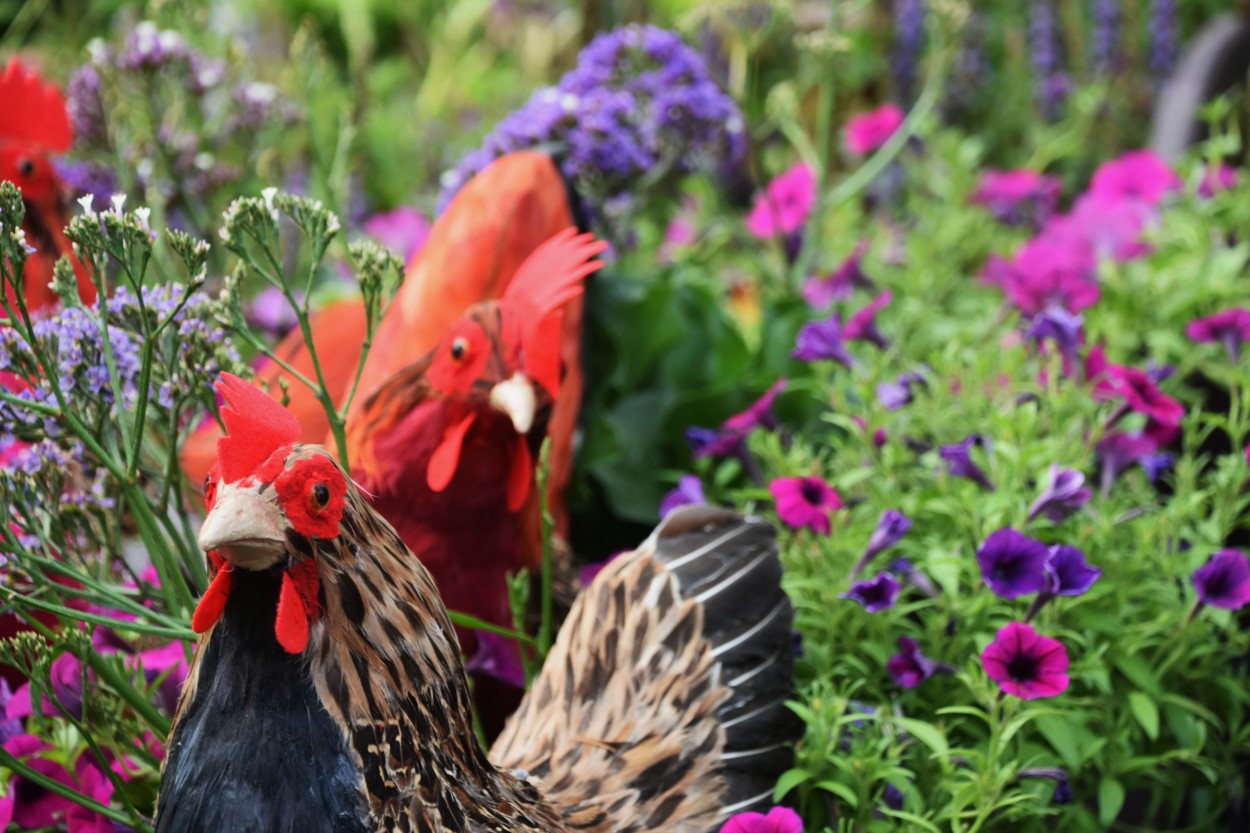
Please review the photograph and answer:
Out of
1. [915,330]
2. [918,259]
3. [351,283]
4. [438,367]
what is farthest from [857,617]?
[351,283]

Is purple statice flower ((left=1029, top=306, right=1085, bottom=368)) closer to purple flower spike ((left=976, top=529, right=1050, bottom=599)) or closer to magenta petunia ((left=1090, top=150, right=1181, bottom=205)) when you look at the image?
purple flower spike ((left=976, top=529, right=1050, bottom=599))

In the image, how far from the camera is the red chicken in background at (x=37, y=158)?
2.01 metres

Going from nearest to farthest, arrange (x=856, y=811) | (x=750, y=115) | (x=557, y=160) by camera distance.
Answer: (x=856, y=811), (x=557, y=160), (x=750, y=115)

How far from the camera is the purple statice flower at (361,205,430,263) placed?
3094 mm

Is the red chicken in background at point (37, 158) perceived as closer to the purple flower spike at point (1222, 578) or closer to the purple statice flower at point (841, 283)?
the purple statice flower at point (841, 283)

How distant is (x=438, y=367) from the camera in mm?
1510

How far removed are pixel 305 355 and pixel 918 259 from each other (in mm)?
1578

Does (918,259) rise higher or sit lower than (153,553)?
lower

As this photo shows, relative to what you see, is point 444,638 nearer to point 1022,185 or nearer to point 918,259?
point 918,259

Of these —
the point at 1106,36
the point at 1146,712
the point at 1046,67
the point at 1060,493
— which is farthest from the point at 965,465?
the point at 1106,36

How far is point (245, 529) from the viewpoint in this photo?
891mm

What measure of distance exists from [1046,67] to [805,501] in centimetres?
317

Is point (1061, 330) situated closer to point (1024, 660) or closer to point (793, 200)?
point (1024, 660)

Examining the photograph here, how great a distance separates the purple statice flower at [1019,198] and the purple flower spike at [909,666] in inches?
86.0
